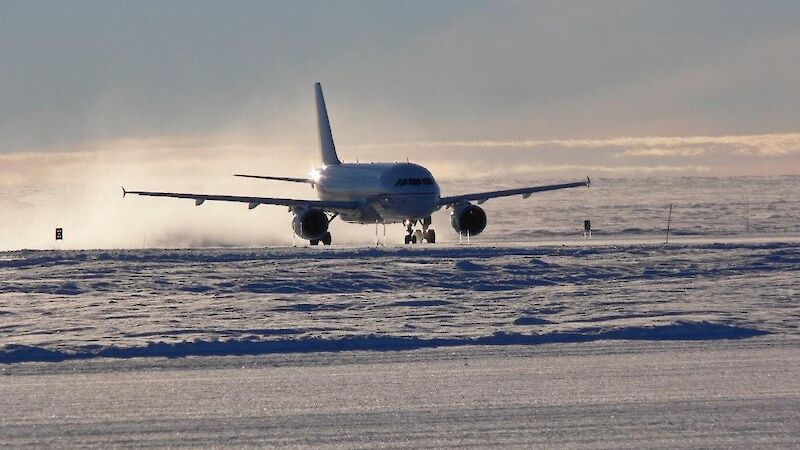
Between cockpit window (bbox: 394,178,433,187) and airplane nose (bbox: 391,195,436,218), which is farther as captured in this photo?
cockpit window (bbox: 394,178,433,187)

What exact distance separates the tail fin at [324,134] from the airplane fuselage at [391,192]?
46.0ft

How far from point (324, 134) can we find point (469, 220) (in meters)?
20.7

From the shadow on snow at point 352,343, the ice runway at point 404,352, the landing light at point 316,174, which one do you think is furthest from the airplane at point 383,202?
the shadow on snow at point 352,343

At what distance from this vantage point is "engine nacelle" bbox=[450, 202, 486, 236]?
60.6m

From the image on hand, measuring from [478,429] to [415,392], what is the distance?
2.72 m

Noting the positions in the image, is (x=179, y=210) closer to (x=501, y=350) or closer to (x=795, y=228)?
(x=795, y=228)

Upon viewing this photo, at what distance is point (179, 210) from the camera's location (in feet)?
292

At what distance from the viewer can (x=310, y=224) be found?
57.9m

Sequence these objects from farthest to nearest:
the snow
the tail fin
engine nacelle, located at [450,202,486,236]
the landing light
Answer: the tail fin, the landing light, engine nacelle, located at [450,202,486,236], the snow

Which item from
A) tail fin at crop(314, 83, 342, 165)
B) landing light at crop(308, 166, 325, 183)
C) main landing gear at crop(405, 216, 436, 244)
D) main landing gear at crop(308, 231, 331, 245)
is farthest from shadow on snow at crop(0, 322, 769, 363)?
tail fin at crop(314, 83, 342, 165)

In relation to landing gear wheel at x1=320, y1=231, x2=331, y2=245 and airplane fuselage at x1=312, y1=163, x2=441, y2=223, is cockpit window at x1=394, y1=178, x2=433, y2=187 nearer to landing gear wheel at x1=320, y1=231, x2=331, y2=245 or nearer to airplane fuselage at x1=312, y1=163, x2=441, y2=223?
airplane fuselage at x1=312, y1=163, x2=441, y2=223

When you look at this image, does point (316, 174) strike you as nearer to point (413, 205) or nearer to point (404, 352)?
point (413, 205)

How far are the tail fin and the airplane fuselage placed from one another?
46.0ft

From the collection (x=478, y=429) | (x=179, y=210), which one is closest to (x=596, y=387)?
(x=478, y=429)
